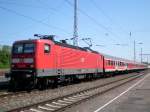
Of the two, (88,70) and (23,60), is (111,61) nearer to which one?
(88,70)

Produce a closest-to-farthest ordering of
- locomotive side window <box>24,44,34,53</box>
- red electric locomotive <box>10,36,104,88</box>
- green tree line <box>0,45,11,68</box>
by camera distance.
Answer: red electric locomotive <box>10,36,104,88</box>
locomotive side window <box>24,44,34,53</box>
green tree line <box>0,45,11,68</box>

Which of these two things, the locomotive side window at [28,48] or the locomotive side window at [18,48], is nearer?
the locomotive side window at [28,48]

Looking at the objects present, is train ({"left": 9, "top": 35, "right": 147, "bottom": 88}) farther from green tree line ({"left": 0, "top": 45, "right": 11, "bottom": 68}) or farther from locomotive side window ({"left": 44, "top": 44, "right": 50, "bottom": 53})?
green tree line ({"left": 0, "top": 45, "right": 11, "bottom": 68})

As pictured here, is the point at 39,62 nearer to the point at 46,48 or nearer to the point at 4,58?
the point at 46,48

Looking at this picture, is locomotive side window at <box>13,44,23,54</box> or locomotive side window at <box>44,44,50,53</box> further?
locomotive side window at <box>44,44,50,53</box>

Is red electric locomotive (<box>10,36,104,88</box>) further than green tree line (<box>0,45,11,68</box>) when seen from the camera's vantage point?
No

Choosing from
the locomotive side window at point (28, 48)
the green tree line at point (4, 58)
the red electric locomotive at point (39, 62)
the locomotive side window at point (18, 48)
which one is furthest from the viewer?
the green tree line at point (4, 58)

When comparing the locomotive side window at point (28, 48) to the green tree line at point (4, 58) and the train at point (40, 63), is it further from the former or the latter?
the green tree line at point (4, 58)

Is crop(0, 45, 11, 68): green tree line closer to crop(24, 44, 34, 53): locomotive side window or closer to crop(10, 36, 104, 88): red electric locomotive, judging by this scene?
crop(10, 36, 104, 88): red electric locomotive

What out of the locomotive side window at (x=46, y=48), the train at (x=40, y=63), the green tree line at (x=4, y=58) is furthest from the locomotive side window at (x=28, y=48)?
the green tree line at (x=4, y=58)

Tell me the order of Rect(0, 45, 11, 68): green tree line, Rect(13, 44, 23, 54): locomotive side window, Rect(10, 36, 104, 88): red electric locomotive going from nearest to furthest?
Rect(10, 36, 104, 88): red electric locomotive, Rect(13, 44, 23, 54): locomotive side window, Rect(0, 45, 11, 68): green tree line

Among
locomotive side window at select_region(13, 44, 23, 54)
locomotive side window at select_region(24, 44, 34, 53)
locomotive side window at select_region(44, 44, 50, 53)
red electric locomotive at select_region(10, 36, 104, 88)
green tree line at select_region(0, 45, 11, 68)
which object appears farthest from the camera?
green tree line at select_region(0, 45, 11, 68)

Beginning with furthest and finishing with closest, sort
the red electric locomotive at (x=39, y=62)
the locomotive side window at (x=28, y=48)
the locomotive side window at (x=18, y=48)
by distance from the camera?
the locomotive side window at (x=18, y=48) < the locomotive side window at (x=28, y=48) < the red electric locomotive at (x=39, y=62)

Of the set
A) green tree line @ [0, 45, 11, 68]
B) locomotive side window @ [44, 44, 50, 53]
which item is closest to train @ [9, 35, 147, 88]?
locomotive side window @ [44, 44, 50, 53]
